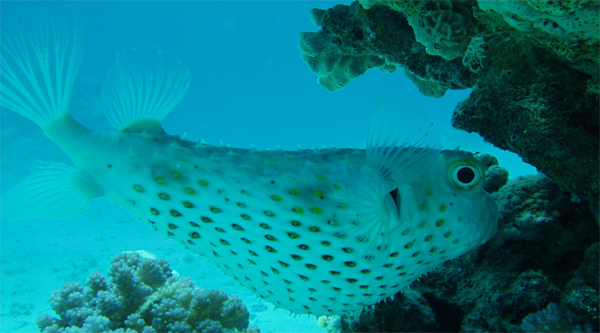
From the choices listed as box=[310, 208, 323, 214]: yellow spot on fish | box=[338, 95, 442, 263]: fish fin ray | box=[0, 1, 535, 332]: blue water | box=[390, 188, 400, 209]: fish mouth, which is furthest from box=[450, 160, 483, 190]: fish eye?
box=[0, 1, 535, 332]: blue water

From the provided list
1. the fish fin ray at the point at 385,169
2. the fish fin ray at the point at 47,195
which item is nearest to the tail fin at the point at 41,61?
the fish fin ray at the point at 47,195

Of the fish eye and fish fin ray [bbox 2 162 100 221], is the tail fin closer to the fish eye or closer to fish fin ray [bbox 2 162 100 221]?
fish fin ray [bbox 2 162 100 221]

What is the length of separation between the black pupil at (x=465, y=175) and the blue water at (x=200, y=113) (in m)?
4.22

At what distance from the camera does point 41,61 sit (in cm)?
208

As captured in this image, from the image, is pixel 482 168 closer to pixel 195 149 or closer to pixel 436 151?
pixel 436 151

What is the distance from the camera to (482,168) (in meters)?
1.83

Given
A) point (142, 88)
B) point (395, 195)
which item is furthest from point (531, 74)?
point (142, 88)

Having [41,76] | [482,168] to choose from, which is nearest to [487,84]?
[482,168]

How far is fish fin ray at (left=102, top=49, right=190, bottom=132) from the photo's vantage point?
2.29m

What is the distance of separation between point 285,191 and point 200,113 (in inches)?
3425

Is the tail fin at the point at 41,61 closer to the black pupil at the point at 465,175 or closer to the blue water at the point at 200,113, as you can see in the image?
the black pupil at the point at 465,175

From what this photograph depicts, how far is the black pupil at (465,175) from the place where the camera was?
182 centimetres

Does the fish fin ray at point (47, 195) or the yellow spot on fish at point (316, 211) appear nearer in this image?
the yellow spot on fish at point (316, 211)

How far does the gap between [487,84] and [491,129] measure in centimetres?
38
